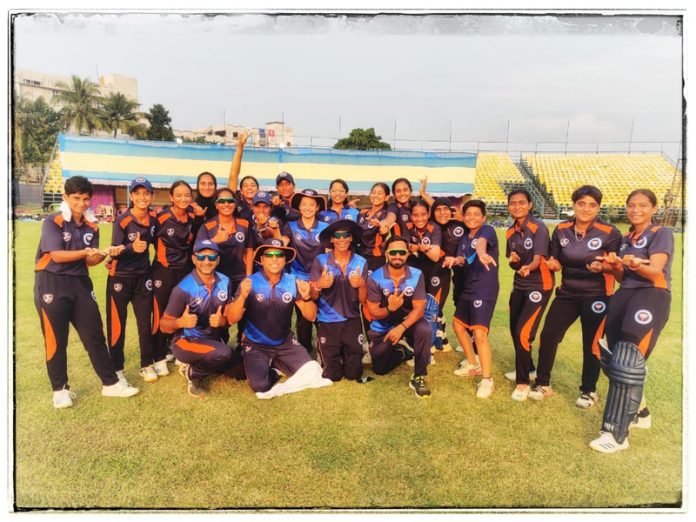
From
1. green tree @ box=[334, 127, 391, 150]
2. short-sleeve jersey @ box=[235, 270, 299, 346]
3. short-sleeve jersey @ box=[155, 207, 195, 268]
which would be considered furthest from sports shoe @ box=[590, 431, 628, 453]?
green tree @ box=[334, 127, 391, 150]

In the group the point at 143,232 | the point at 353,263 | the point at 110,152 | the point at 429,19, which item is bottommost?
the point at 353,263

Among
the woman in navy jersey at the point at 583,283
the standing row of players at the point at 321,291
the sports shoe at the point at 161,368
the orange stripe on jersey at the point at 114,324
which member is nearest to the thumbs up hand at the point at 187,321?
the standing row of players at the point at 321,291

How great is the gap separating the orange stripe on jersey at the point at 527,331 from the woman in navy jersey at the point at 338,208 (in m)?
2.75

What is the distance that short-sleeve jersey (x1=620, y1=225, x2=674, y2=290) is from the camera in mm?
4027

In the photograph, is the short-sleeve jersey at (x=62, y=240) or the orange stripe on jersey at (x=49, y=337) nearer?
the short-sleeve jersey at (x=62, y=240)

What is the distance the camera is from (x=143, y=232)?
5.20m

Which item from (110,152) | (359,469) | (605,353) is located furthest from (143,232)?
(110,152)

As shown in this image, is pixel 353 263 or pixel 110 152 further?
pixel 110 152

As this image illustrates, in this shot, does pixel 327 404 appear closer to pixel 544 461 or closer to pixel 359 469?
pixel 359 469

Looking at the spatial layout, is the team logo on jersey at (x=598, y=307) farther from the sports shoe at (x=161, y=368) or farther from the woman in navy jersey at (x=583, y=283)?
the sports shoe at (x=161, y=368)

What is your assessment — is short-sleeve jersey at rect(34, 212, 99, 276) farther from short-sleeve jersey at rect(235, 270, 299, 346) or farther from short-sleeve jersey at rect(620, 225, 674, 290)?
short-sleeve jersey at rect(620, 225, 674, 290)

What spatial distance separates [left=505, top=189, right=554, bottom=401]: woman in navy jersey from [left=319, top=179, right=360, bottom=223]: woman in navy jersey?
2.29 meters

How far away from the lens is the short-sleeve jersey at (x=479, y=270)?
5.37 meters

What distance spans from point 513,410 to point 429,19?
13.4ft
